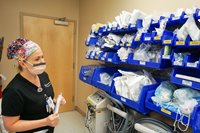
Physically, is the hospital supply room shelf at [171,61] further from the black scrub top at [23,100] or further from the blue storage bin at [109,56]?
the black scrub top at [23,100]

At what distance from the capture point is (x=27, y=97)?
1162mm

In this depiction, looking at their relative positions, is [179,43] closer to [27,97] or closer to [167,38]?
[167,38]

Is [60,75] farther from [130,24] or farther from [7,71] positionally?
[130,24]

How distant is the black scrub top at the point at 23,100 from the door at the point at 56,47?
6.50 feet

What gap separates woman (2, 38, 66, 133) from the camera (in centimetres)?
109

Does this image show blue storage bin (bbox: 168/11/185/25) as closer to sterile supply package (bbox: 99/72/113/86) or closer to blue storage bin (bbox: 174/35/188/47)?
blue storage bin (bbox: 174/35/188/47)

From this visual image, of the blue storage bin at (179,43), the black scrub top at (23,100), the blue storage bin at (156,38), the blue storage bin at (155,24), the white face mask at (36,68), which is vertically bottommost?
the black scrub top at (23,100)

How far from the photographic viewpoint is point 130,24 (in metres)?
1.54

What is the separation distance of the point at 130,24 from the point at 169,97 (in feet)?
2.49

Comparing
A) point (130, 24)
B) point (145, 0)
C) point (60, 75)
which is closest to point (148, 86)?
point (130, 24)

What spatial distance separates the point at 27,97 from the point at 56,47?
7.32 ft

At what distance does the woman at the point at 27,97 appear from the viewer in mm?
1094

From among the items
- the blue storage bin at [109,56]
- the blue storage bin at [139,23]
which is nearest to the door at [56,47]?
the blue storage bin at [109,56]

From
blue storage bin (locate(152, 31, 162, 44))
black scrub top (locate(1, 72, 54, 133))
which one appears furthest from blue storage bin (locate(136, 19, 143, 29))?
black scrub top (locate(1, 72, 54, 133))
